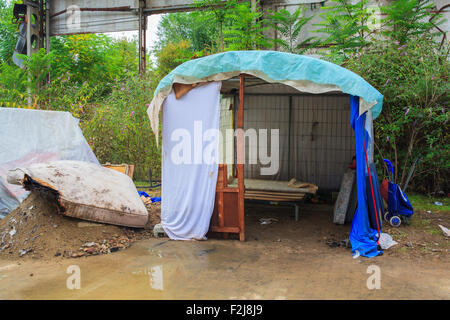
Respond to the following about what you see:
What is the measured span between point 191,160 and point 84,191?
1611mm

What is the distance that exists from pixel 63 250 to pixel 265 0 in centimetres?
868

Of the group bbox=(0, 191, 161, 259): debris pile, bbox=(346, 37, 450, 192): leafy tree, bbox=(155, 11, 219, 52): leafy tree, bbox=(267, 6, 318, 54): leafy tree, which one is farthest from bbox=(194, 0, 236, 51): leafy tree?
bbox=(155, 11, 219, 52): leafy tree

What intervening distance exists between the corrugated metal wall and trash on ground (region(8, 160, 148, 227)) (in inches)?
159

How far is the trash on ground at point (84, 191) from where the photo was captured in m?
5.20

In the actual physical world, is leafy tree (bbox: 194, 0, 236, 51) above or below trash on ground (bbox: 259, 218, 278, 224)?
above

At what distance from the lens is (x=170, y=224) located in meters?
5.71

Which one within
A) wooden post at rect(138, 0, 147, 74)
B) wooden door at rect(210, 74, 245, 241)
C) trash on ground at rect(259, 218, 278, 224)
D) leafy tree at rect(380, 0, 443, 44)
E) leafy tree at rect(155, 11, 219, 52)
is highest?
leafy tree at rect(155, 11, 219, 52)

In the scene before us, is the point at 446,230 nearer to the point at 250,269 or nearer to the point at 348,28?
the point at 250,269

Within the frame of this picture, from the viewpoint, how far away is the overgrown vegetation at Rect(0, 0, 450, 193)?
683 cm

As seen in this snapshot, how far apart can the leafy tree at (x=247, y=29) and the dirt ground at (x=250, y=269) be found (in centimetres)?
560

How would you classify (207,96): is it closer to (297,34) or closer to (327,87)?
(327,87)

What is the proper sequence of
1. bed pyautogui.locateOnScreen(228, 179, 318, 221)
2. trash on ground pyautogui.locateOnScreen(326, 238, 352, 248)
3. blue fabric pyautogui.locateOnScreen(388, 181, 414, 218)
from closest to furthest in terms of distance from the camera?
trash on ground pyautogui.locateOnScreen(326, 238, 352, 248), blue fabric pyautogui.locateOnScreen(388, 181, 414, 218), bed pyautogui.locateOnScreen(228, 179, 318, 221)

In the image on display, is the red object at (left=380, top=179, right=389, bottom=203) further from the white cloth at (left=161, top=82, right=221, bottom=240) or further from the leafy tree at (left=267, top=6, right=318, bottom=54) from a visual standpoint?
the leafy tree at (left=267, top=6, right=318, bottom=54)

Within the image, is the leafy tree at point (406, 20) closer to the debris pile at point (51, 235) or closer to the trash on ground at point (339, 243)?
the trash on ground at point (339, 243)
